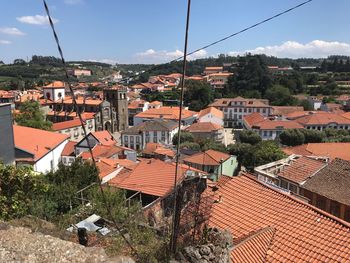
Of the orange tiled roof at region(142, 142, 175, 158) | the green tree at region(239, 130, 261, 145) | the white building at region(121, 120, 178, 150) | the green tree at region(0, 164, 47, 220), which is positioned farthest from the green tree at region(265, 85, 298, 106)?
the green tree at region(0, 164, 47, 220)

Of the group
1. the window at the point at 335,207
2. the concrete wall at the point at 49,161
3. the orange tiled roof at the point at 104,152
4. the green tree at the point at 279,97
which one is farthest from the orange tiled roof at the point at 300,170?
the green tree at the point at 279,97

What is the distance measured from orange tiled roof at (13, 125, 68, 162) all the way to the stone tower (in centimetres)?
2296

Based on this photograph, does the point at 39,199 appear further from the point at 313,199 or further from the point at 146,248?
the point at 313,199

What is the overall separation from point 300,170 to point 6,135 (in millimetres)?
12428

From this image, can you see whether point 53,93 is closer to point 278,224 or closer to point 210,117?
point 210,117

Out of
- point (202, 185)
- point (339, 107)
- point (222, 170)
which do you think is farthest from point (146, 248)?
point (339, 107)

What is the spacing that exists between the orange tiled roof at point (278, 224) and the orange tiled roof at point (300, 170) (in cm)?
560

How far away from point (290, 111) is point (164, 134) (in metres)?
28.1

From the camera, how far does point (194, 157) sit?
25406 millimetres

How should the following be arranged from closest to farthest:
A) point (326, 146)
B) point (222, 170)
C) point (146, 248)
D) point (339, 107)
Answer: point (146, 248), point (222, 170), point (326, 146), point (339, 107)

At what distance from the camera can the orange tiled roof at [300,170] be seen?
1295 centimetres

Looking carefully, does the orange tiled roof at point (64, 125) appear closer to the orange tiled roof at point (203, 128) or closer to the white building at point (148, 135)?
the white building at point (148, 135)

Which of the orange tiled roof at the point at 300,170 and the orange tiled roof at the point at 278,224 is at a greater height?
the orange tiled roof at the point at 278,224

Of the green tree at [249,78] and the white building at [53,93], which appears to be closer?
the white building at [53,93]
